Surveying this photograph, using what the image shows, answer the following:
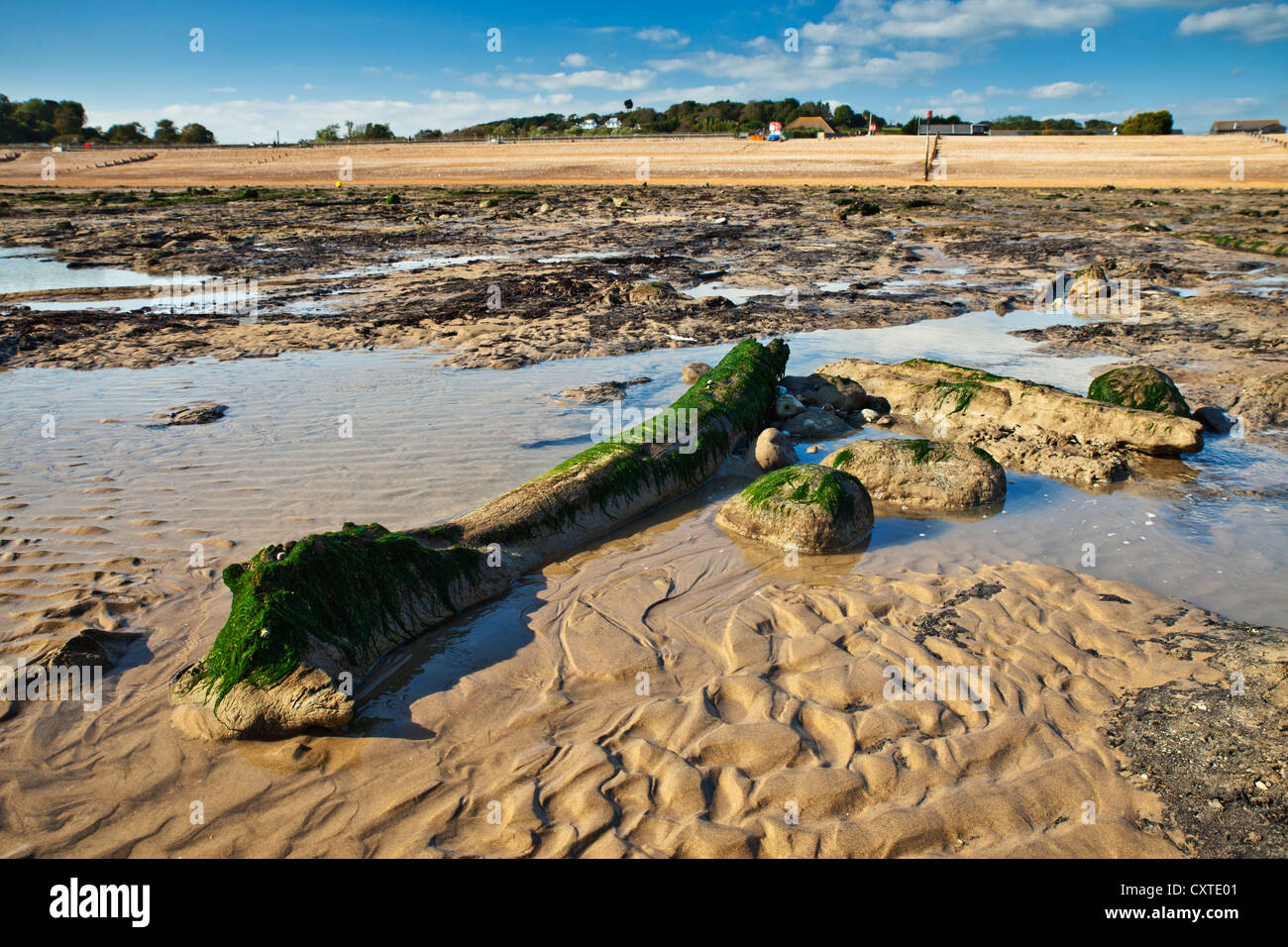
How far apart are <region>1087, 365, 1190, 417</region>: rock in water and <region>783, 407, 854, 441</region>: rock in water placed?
9.22 ft

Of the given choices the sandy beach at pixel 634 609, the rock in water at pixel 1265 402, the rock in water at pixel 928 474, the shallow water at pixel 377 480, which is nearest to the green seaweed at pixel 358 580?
the sandy beach at pixel 634 609

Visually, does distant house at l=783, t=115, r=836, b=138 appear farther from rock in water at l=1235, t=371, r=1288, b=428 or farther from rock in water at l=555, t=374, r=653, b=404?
rock in water at l=555, t=374, r=653, b=404

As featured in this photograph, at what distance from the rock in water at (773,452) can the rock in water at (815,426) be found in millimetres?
1072

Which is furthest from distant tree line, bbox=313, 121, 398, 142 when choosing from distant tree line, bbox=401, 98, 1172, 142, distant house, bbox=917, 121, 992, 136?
distant house, bbox=917, 121, 992, 136

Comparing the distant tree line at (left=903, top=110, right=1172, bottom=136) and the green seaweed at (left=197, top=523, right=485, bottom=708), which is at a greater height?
the distant tree line at (left=903, top=110, right=1172, bottom=136)

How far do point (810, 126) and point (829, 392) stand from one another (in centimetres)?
7820

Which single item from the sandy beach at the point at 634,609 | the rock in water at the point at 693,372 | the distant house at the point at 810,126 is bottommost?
the sandy beach at the point at 634,609

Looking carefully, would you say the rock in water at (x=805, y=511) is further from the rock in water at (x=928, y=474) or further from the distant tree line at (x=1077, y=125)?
the distant tree line at (x=1077, y=125)

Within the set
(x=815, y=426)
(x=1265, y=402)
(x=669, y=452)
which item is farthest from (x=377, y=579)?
(x=1265, y=402)

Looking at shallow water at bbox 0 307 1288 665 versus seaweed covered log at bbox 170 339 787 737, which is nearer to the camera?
seaweed covered log at bbox 170 339 787 737

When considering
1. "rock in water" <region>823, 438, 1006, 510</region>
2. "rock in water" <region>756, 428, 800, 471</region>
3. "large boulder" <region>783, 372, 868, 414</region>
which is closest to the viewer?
"rock in water" <region>823, 438, 1006, 510</region>

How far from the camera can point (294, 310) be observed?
14.1 m

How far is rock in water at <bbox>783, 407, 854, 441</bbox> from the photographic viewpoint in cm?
878

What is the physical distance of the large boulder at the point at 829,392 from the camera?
9328mm
